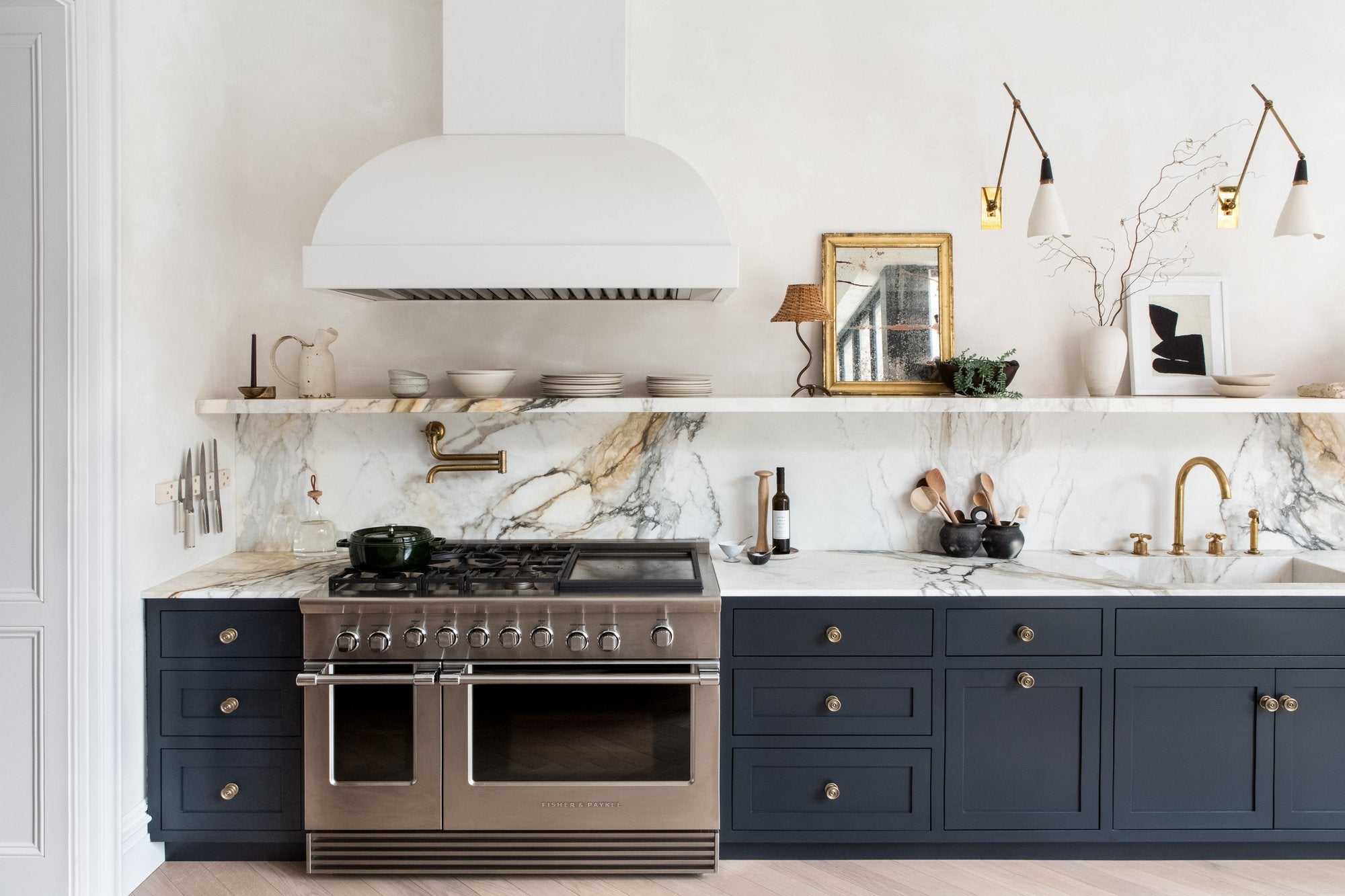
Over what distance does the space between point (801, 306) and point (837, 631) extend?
1.06m

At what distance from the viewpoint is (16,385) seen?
7.55 feet

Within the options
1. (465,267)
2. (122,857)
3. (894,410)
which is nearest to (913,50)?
(894,410)

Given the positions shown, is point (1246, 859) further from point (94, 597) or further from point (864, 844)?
point (94, 597)

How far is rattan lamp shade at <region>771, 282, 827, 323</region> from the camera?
2.87 meters

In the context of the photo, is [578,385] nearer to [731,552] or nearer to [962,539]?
[731,552]

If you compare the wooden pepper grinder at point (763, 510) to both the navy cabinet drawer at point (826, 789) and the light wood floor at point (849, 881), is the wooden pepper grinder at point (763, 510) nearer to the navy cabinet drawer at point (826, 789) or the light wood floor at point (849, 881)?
the navy cabinet drawer at point (826, 789)

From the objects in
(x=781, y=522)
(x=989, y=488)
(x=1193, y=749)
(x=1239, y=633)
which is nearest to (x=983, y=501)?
(x=989, y=488)

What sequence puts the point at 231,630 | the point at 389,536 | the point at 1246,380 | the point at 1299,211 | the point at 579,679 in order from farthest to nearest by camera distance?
the point at 1246,380 → the point at 1299,211 → the point at 389,536 → the point at 231,630 → the point at 579,679

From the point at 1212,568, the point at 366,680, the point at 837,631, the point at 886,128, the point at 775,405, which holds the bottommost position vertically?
the point at 366,680

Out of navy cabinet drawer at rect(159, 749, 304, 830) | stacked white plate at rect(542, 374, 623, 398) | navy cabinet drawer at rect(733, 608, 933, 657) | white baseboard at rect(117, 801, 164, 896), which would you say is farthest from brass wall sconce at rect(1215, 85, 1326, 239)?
white baseboard at rect(117, 801, 164, 896)

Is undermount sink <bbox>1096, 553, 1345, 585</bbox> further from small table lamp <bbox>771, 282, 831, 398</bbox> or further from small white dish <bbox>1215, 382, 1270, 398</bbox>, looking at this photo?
small table lamp <bbox>771, 282, 831, 398</bbox>

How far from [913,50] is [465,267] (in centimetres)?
183

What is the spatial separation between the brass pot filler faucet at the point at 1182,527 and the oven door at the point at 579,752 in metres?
1.69

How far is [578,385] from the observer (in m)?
2.89
